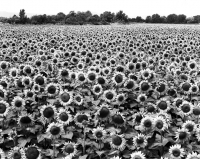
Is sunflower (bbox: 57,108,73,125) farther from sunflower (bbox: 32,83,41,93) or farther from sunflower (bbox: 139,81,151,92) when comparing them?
sunflower (bbox: 139,81,151,92)

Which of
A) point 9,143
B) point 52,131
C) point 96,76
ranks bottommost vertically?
point 9,143

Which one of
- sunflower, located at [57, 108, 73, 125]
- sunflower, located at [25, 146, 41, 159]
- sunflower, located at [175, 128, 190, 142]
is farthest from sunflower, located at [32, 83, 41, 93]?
sunflower, located at [175, 128, 190, 142]

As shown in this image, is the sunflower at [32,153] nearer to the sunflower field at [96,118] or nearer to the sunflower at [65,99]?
the sunflower field at [96,118]

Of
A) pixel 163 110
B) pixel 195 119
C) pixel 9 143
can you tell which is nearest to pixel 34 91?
pixel 9 143

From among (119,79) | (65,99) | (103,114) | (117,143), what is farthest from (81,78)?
(117,143)

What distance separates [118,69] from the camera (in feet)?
31.1

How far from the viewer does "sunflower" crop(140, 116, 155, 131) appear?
5840mm

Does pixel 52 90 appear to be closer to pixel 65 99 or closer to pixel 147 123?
pixel 65 99

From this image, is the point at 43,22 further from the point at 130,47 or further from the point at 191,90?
the point at 191,90

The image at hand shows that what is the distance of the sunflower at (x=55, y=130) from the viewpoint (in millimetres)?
5723

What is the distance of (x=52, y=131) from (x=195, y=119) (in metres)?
3.15

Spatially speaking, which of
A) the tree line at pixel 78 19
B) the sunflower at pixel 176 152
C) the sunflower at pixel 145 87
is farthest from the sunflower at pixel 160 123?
the tree line at pixel 78 19

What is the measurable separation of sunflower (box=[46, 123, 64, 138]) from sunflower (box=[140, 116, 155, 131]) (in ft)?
5.13

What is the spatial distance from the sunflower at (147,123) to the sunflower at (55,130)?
1.56 metres
